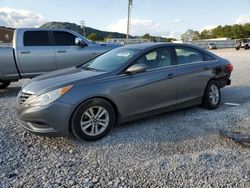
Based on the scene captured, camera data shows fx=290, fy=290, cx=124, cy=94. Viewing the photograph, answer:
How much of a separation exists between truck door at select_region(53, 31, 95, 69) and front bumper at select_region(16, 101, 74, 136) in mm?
4637

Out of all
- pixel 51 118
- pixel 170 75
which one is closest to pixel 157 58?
pixel 170 75

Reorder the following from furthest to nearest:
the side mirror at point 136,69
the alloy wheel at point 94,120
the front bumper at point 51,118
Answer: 1. the side mirror at point 136,69
2. the alloy wheel at point 94,120
3. the front bumper at point 51,118

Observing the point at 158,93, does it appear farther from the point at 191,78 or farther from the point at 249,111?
the point at 249,111

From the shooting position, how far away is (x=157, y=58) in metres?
5.32

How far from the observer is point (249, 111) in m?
5.96

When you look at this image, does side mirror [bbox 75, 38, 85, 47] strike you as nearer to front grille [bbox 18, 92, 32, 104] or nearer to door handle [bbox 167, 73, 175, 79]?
door handle [bbox 167, 73, 175, 79]

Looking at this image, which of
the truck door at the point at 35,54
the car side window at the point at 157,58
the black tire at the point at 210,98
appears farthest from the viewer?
the truck door at the point at 35,54

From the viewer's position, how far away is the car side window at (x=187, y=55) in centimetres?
564

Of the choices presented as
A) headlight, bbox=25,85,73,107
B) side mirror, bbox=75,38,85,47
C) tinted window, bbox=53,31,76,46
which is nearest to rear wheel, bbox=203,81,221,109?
headlight, bbox=25,85,73,107

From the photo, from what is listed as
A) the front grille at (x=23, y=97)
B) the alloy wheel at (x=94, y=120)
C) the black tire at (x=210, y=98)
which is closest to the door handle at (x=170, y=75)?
the black tire at (x=210, y=98)

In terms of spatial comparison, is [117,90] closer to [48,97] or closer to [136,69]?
[136,69]

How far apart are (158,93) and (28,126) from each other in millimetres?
2233

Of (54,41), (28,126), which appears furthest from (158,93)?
(54,41)

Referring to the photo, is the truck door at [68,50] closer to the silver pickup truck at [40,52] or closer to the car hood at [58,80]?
the silver pickup truck at [40,52]
